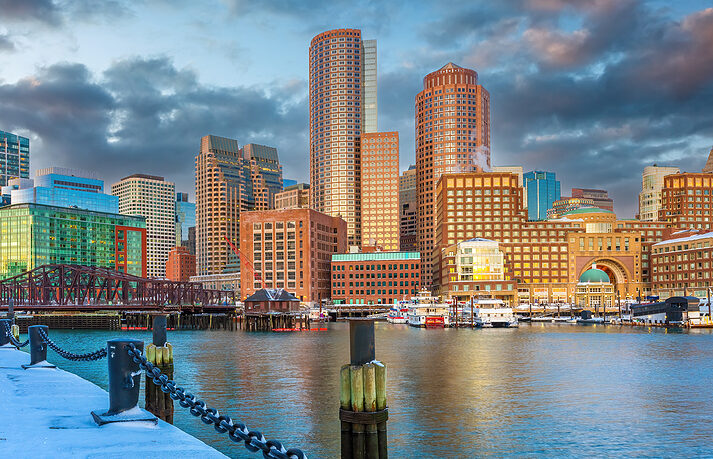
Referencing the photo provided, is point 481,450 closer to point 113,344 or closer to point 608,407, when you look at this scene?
point 608,407

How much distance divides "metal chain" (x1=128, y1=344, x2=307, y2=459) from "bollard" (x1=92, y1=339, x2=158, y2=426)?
→ 0.21 metres

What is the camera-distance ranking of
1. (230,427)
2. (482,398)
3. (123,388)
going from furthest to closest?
(482,398) → (123,388) → (230,427)

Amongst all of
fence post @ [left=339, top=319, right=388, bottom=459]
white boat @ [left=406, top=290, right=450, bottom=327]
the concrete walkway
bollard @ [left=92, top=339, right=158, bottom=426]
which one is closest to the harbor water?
fence post @ [left=339, top=319, right=388, bottom=459]

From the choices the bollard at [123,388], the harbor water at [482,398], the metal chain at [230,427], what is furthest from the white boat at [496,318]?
the bollard at [123,388]

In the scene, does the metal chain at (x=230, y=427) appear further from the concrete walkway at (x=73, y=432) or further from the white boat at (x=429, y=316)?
the white boat at (x=429, y=316)

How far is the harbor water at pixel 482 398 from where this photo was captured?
37000 mm

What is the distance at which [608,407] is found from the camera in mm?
49188

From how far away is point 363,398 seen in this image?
709 inches

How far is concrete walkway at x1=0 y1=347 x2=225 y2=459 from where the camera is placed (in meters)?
12.5

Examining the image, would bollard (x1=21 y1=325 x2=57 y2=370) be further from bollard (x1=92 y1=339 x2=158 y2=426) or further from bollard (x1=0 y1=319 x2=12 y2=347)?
bollard (x1=0 y1=319 x2=12 y2=347)

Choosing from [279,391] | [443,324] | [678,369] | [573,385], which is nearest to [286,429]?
[279,391]

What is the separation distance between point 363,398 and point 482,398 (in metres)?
36.7

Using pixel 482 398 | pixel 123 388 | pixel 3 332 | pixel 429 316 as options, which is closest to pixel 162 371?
pixel 3 332

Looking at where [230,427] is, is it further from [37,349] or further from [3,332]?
[3,332]
